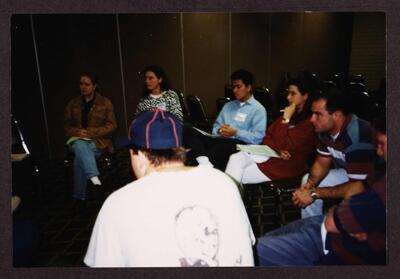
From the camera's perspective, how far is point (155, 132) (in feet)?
4.98

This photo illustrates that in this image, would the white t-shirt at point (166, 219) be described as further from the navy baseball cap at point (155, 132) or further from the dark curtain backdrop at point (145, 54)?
the dark curtain backdrop at point (145, 54)

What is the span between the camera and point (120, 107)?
4453 mm

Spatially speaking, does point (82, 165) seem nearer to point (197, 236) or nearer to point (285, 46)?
point (197, 236)

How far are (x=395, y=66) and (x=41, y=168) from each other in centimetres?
374

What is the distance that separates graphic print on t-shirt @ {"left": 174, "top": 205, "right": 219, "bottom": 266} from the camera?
142 cm

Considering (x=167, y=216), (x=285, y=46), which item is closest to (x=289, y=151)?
(x=167, y=216)

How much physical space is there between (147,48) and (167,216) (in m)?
3.98

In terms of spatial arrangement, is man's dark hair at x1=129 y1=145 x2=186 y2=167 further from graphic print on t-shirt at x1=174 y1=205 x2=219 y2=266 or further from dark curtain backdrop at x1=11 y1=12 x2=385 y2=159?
dark curtain backdrop at x1=11 y1=12 x2=385 y2=159

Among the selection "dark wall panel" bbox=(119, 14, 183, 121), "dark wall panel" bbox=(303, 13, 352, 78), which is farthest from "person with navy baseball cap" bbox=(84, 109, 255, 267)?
"dark wall panel" bbox=(303, 13, 352, 78)

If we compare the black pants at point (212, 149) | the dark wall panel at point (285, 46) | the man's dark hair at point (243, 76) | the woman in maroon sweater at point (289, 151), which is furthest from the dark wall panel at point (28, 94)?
the dark wall panel at point (285, 46)

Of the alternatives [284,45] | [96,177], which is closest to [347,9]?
[96,177]

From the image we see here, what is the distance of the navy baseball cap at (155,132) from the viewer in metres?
1.50

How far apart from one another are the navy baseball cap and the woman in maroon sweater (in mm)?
1263

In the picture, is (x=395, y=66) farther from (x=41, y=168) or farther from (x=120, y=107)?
(x=41, y=168)
